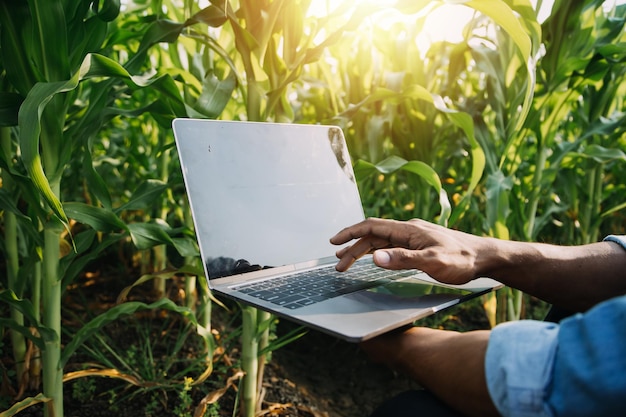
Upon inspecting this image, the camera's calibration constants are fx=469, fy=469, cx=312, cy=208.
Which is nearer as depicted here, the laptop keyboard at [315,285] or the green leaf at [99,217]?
the laptop keyboard at [315,285]

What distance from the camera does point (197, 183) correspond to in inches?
27.1

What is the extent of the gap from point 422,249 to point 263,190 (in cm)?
29

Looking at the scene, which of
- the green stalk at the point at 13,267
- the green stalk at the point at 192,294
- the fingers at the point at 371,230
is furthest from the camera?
the green stalk at the point at 192,294

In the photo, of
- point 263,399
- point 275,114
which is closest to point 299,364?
point 263,399

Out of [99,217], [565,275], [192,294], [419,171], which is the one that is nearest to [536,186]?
[419,171]

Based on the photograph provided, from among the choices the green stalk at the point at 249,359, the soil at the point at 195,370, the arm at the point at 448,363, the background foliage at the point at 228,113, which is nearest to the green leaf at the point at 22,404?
the background foliage at the point at 228,113

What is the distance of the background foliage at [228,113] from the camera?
72cm

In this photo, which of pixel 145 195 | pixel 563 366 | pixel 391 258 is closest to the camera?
pixel 563 366

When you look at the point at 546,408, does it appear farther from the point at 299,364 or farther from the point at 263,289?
the point at 299,364

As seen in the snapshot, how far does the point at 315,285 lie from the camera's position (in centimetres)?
67

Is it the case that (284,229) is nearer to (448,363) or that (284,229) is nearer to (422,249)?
(422,249)

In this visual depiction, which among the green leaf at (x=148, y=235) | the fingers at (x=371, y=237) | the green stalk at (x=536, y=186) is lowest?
the green stalk at (x=536, y=186)

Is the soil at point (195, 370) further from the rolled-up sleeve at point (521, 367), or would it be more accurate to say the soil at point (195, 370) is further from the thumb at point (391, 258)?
the rolled-up sleeve at point (521, 367)

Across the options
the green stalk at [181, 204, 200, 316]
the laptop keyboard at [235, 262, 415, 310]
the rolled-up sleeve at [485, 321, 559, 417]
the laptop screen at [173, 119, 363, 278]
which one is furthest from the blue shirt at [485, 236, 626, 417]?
the green stalk at [181, 204, 200, 316]
